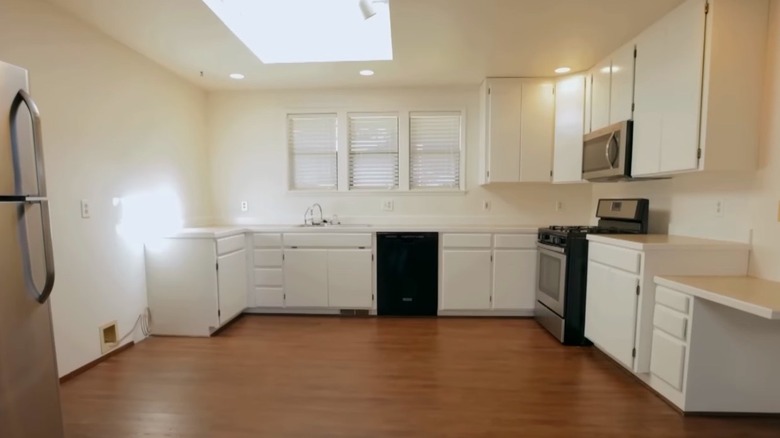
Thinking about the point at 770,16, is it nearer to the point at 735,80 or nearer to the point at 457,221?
the point at 735,80


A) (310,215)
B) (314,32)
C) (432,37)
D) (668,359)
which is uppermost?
(314,32)

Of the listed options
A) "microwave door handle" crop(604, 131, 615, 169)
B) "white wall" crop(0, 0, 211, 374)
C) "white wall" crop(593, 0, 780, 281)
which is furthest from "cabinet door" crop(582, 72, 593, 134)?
"white wall" crop(0, 0, 211, 374)

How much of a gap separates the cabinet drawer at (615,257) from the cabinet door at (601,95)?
110 cm

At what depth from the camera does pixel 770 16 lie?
196 centimetres

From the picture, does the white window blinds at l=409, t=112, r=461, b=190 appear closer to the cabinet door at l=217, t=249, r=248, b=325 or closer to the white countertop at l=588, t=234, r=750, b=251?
the white countertop at l=588, t=234, r=750, b=251

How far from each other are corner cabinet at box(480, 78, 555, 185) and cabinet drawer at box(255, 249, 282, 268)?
2400 millimetres

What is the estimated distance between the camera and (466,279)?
11.4 ft

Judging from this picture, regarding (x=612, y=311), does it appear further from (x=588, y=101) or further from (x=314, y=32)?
(x=314, y=32)

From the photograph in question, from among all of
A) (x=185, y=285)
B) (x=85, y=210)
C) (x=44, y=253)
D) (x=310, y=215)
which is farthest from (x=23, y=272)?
(x=310, y=215)

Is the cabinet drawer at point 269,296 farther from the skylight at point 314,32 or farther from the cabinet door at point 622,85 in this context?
the cabinet door at point 622,85

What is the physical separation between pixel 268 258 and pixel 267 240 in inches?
7.5

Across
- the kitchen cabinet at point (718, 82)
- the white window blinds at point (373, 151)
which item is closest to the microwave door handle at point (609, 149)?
the kitchen cabinet at point (718, 82)

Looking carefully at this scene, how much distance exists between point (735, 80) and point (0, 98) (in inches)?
144

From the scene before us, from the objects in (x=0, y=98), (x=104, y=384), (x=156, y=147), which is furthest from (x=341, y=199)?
(x=0, y=98)
